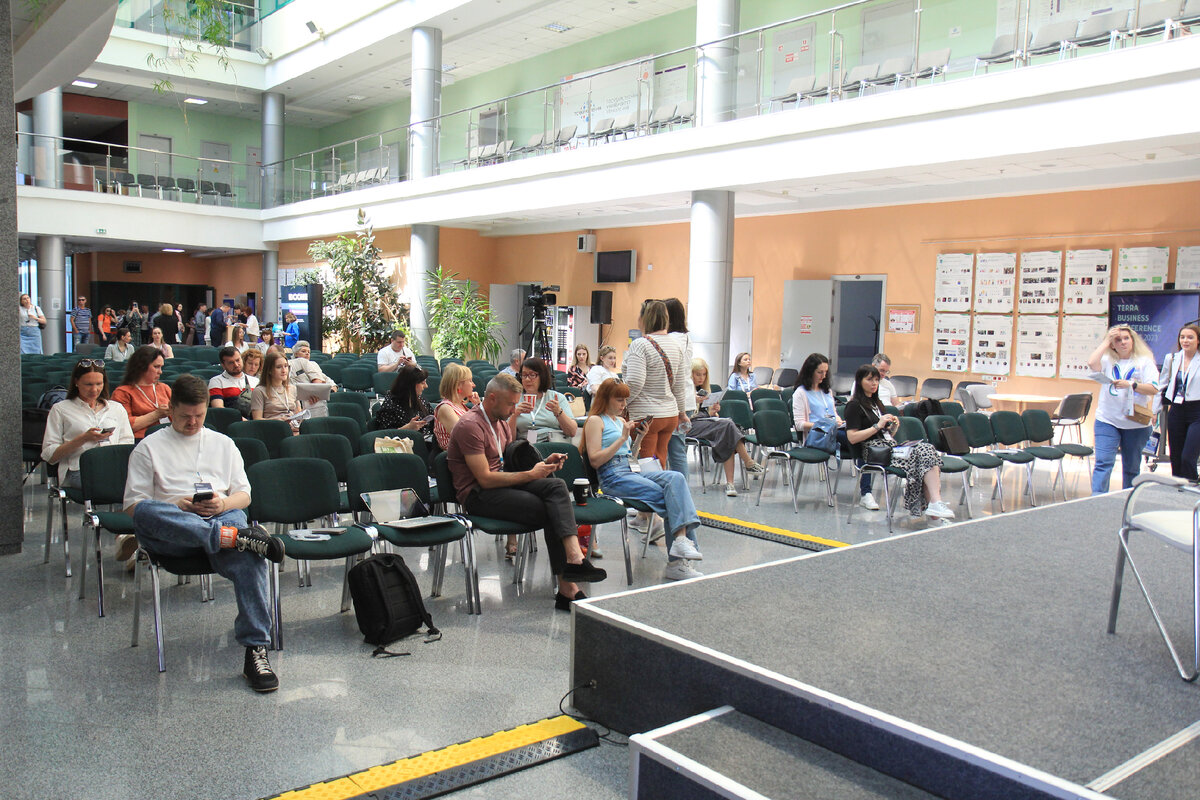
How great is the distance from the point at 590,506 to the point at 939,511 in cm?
325

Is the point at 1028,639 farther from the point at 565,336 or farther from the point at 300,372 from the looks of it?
the point at 565,336

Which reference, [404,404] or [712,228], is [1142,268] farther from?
[404,404]

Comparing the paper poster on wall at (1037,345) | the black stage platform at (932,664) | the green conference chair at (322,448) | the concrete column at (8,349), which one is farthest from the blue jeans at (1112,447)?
the concrete column at (8,349)

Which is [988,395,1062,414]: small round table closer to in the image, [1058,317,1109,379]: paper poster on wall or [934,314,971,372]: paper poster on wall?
[1058,317,1109,379]: paper poster on wall

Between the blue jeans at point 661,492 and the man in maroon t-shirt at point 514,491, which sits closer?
the man in maroon t-shirt at point 514,491

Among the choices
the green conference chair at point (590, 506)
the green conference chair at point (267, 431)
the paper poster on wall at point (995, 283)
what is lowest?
the green conference chair at point (590, 506)

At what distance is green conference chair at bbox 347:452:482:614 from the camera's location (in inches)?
Result: 186

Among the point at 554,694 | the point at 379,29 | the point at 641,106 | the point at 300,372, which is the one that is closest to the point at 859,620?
the point at 554,694

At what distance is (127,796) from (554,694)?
162cm

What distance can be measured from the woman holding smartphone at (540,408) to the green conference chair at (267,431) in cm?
168

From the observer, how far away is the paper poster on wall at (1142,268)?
10711mm

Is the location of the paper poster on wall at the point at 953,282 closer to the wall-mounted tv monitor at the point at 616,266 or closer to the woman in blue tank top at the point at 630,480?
the wall-mounted tv monitor at the point at 616,266

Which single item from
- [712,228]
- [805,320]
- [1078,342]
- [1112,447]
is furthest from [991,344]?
[1112,447]

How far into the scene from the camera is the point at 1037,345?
39.0 ft
